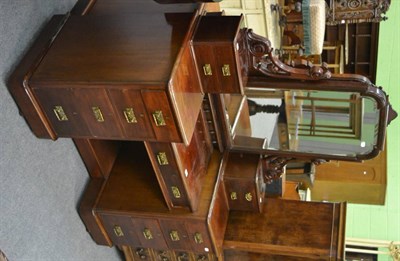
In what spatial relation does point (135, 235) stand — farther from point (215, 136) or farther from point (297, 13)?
point (297, 13)

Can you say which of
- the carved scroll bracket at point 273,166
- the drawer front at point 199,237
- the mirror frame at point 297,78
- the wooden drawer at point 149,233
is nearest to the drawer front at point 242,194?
the carved scroll bracket at point 273,166

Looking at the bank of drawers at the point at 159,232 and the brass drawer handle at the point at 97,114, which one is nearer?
the brass drawer handle at the point at 97,114

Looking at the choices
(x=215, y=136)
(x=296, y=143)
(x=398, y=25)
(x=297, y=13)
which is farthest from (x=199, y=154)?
(x=398, y=25)

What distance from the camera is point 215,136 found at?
2660mm

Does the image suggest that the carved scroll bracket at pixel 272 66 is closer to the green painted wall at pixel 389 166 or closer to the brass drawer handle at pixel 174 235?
the brass drawer handle at pixel 174 235

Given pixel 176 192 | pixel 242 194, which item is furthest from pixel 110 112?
pixel 242 194

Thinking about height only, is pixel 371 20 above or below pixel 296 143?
below

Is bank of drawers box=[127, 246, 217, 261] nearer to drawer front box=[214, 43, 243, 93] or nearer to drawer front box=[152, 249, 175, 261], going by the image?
drawer front box=[152, 249, 175, 261]

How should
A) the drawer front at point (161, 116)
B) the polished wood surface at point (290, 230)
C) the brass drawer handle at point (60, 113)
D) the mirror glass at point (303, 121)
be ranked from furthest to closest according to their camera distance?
the polished wood surface at point (290, 230), the mirror glass at point (303, 121), the brass drawer handle at point (60, 113), the drawer front at point (161, 116)

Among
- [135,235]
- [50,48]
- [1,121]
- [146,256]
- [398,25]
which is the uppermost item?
[50,48]

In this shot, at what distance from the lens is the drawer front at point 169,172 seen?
2232 millimetres

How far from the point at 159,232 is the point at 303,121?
1.01 metres

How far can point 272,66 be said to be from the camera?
2273 mm

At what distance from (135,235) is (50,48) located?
1163mm
